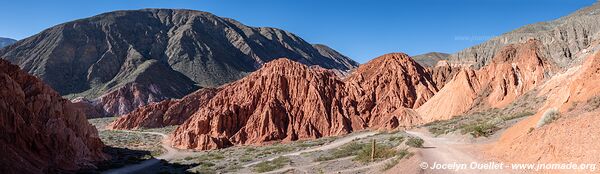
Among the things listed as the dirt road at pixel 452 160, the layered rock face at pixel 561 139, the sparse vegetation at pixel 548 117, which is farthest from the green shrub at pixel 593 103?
the dirt road at pixel 452 160

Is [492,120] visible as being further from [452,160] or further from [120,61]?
[120,61]

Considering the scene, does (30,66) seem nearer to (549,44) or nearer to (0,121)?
(0,121)

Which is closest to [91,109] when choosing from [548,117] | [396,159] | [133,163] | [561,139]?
[133,163]

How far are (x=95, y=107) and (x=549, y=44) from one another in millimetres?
106439

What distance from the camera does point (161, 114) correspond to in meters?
96.8

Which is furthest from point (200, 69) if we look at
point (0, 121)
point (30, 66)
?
point (0, 121)

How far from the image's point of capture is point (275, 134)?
60469 millimetres

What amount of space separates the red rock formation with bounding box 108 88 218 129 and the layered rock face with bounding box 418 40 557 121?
5391 centimetres

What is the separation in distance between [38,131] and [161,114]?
63.7 metres

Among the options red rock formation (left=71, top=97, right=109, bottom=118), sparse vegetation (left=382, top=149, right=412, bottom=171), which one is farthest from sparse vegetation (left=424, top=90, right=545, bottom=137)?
red rock formation (left=71, top=97, right=109, bottom=118)

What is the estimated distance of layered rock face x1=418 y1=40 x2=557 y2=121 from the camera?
166 ft

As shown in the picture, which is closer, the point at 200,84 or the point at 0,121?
the point at 0,121

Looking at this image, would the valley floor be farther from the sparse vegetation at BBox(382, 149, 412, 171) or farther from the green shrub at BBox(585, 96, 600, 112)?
the green shrub at BBox(585, 96, 600, 112)

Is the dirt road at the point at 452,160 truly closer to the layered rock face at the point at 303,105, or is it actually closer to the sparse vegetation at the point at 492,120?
the sparse vegetation at the point at 492,120
